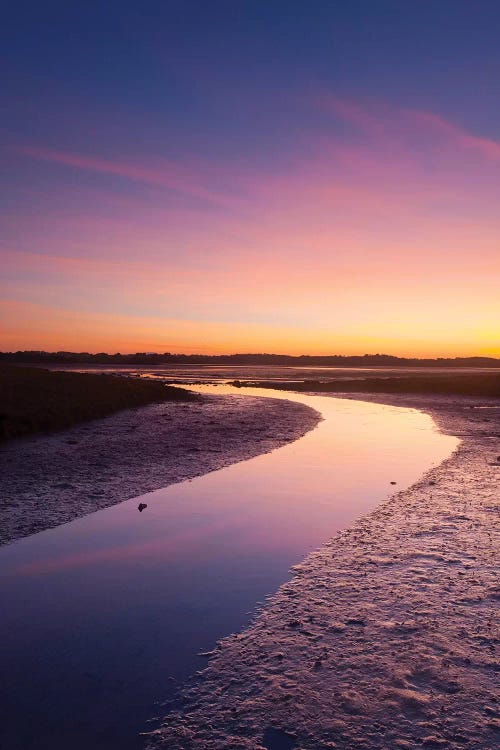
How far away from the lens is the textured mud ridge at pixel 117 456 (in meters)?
11.1

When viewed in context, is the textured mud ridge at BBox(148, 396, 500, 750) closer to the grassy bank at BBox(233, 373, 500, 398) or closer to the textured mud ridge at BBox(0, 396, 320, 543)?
the textured mud ridge at BBox(0, 396, 320, 543)

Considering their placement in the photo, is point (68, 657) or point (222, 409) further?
point (222, 409)

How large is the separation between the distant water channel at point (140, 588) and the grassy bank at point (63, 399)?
36.2ft

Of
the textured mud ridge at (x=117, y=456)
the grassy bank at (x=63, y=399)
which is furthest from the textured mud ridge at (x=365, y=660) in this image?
the grassy bank at (x=63, y=399)

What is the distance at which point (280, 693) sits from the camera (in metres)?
4.75

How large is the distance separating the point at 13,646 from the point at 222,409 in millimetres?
27366

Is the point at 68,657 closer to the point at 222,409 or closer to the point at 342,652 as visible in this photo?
the point at 342,652

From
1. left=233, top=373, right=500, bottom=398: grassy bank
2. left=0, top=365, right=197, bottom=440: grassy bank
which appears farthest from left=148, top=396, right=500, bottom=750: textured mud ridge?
left=233, top=373, right=500, bottom=398: grassy bank

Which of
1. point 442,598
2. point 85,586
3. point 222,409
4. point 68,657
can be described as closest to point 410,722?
point 442,598

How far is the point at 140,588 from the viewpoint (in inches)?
276

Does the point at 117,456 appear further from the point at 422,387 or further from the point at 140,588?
the point at 422,387

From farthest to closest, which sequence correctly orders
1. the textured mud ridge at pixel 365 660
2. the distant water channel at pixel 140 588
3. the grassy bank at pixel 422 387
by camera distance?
the grassy bank at pixel 422 387
the distant water channel at pixel 140 588
the textured mud ridge at pixel 365 660

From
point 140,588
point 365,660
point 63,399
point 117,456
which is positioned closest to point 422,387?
Answer: point 63,399

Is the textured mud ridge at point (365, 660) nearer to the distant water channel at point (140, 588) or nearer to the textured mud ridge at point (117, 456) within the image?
the distant water channel at point (140, 588)
